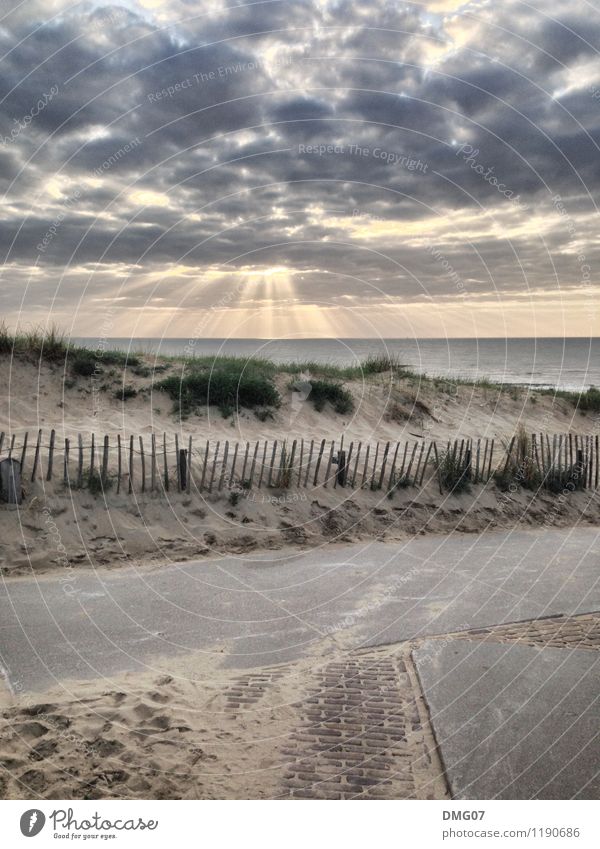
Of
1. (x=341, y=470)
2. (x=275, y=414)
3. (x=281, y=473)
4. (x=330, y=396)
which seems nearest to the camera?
(x=281, y=473)

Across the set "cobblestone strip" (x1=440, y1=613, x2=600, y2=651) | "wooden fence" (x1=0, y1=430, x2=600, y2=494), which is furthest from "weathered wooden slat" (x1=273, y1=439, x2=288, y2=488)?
"cobblestone strip" (x1=440, y1=613, x2=600, y2=651)

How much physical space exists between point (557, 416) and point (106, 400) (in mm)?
15164

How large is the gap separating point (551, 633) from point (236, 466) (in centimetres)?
663

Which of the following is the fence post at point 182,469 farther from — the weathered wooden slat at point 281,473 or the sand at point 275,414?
the sand at point 275,414

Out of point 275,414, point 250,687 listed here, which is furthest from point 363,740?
point 275,414

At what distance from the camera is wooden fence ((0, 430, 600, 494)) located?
417 inches

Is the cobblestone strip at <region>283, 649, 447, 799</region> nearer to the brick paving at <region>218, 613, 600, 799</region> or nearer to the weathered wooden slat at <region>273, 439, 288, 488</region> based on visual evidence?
the brick paving at <region>218, 613, 600, 799</region>

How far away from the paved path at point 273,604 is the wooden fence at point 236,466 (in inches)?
79.1

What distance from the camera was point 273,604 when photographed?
7875 millimetres

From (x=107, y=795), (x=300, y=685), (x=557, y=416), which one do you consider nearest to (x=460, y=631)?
(x=300, y=685)

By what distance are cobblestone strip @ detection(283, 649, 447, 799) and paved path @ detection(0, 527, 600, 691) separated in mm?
848

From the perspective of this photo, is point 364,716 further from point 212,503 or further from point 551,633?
point 212,503

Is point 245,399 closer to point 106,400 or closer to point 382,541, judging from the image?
point 106,400

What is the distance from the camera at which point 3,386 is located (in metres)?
15.4
